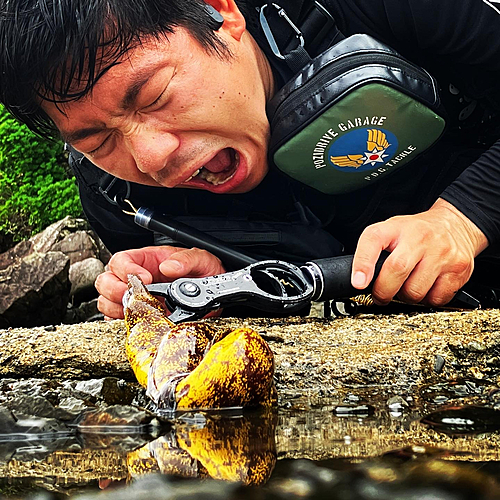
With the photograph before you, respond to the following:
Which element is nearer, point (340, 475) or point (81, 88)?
point (340, 475)

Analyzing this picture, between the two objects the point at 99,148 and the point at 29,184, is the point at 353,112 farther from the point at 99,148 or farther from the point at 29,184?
the point at 29,184

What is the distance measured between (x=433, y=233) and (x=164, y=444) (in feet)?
4.15

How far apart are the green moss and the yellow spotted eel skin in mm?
5400

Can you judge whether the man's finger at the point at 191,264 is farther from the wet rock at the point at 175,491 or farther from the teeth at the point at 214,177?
the wet rock at the point at 175,491

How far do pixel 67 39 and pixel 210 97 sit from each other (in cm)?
49

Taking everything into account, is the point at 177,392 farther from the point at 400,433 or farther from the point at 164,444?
the point at 400,433

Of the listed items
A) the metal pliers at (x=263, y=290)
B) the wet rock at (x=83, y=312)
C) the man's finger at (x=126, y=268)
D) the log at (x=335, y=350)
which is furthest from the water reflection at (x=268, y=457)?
the wet rock at (x=83, y=312)

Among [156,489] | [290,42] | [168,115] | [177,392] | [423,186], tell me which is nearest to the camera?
[156,489]

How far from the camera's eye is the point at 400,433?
990mm

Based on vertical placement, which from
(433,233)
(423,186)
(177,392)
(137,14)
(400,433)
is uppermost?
(137,14)

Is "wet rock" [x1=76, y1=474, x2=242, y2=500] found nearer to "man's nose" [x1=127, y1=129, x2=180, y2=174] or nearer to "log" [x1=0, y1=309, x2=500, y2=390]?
"log" [x1=0, y1=309, x2=500, y2=390]

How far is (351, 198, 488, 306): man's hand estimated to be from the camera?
1865mm

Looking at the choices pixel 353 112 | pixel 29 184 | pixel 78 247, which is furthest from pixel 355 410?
pixel 29 184

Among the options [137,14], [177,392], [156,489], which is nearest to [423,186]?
[137,14]
